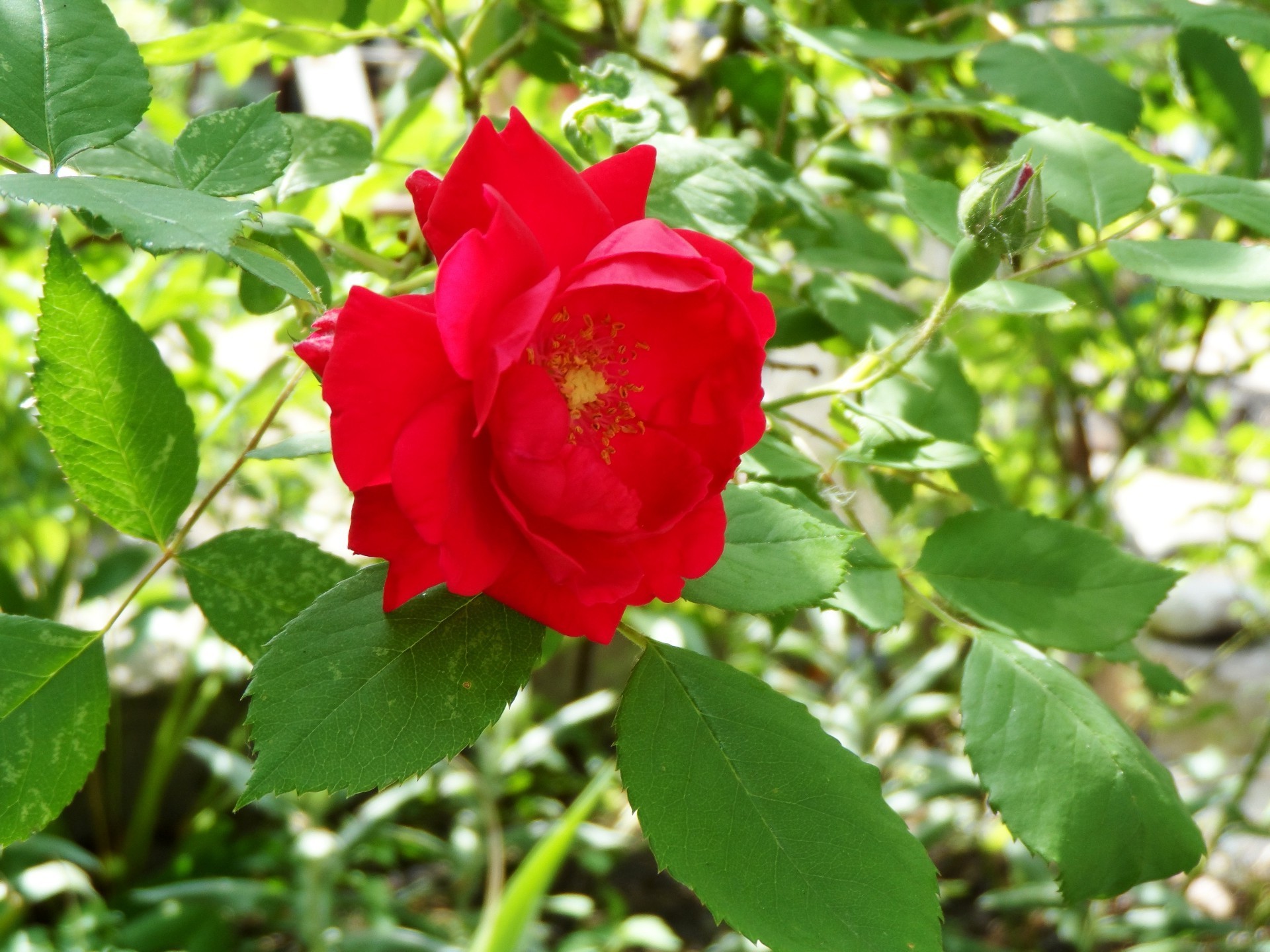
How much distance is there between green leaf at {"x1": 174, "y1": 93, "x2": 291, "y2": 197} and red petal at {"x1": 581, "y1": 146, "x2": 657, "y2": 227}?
14 centimetres

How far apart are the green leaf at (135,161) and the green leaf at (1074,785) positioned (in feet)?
1.44

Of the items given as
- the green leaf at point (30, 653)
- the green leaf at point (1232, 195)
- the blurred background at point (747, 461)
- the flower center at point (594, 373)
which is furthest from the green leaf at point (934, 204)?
the green leaf at point (30, 653)

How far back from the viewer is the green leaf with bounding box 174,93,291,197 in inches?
16.6

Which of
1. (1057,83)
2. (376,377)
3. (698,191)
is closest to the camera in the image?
(376,377)

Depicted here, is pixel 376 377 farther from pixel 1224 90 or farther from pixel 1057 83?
pixel 1224 90

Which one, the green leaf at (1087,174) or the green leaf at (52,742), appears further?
the green leaf at (1087,174)

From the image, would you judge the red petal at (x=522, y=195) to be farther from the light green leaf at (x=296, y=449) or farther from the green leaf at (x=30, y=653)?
the green leaf at (x=30, y=653)

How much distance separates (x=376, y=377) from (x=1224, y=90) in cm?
67

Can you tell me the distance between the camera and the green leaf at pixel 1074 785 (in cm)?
42

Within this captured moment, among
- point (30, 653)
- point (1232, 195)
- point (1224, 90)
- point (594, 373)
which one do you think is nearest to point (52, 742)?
point (30, 653)

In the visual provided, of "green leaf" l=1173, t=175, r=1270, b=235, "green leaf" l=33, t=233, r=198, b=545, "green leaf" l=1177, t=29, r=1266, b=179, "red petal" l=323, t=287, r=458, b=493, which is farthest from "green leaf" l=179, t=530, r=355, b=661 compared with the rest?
"green leaf" l=1177, t=29, r=1266, b=179

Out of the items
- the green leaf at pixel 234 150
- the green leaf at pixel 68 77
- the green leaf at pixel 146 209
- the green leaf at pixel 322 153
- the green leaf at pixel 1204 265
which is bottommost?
the green leaf at pixel 1204 265

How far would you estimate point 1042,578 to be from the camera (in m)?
0.53

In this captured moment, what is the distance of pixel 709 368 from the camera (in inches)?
14.8
